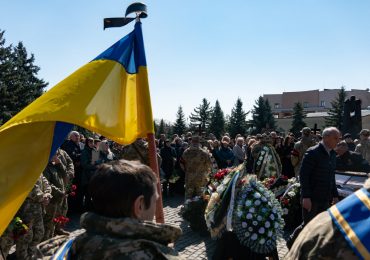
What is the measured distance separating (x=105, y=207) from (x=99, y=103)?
70.6 inches

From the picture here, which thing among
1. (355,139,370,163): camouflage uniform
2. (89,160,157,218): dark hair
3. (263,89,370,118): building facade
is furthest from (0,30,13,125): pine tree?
(263,89,370,118): building facade

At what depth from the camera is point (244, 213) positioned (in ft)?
16.4

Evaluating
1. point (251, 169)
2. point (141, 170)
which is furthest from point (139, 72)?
point (251, 169)

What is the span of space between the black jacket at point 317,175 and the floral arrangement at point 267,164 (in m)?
2.77

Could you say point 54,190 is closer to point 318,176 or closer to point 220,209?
point 220,209

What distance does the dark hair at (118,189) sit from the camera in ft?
5.60

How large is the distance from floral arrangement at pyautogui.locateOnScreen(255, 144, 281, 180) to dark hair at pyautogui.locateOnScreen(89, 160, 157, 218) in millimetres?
7151

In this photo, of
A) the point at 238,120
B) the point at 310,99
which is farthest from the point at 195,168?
the point at 310,99

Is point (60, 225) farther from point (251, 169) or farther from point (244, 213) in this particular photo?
point (251, 169)

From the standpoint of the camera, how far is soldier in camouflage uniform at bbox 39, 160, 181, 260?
1606 mm

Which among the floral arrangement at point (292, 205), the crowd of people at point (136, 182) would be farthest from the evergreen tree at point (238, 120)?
the floral arrangement at point (292, 205)

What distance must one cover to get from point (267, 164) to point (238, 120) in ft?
138

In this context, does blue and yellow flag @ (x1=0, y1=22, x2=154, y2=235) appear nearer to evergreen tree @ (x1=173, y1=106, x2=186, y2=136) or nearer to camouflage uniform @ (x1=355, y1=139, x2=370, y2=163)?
camouflage uniform @ (x1=355, y1=139, x2=370, y2=163)

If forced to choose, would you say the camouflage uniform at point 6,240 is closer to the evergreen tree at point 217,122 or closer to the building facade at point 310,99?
the evergreen tree at point 217,122
